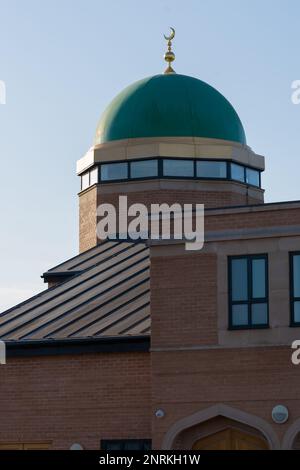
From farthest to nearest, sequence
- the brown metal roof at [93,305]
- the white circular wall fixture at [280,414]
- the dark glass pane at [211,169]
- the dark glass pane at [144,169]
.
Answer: the dark glass pane at [211,169]
the dark glass pane at [144,169]
the brown metal roof at [93,305]
the white circular wall fixture at [280,414]

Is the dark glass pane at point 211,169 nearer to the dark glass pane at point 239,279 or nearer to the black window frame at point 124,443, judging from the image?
the dark glass pane at point 239,279

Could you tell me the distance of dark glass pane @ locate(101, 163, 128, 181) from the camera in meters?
40.8

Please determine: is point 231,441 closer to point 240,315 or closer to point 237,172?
point 240,315

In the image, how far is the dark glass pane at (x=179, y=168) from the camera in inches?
1585

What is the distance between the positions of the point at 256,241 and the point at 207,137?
13.9 m

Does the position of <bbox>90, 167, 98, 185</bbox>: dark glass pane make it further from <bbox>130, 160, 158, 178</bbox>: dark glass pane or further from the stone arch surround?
the stone arch surround

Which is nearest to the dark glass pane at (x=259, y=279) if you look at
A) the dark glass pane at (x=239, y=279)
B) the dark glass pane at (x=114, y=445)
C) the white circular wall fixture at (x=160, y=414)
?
the dark glass pane at (x=239, y=279)

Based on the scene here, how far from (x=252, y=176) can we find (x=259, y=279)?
15255 millimetres

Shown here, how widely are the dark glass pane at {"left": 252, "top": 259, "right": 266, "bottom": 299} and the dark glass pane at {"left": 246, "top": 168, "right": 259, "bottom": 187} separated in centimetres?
1471

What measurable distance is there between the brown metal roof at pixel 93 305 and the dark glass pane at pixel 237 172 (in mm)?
5217

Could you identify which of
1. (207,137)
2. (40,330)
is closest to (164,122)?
(207,137)

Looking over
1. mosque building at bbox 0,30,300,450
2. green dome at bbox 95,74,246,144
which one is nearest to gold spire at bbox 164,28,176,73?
green dome at bbox 95,74,246,144

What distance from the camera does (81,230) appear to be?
139ft
